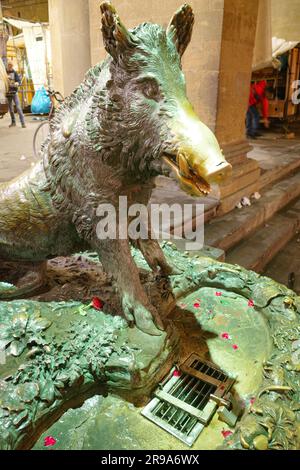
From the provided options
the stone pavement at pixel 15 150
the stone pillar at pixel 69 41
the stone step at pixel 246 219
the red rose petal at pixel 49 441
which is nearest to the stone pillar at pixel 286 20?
the stone step at pixel 246 219

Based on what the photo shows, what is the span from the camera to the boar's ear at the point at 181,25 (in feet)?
4.64

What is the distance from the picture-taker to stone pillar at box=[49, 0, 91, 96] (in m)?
4.25

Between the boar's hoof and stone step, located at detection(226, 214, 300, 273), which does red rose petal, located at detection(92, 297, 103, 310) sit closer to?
the boar's hoof

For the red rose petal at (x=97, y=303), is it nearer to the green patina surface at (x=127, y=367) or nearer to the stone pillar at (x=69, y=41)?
the green patina surface at (x=127, y=367)

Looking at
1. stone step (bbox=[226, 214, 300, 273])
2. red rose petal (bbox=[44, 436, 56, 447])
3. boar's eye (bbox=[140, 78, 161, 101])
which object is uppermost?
boar's eye (bbox=[140, 78, 161, 101])

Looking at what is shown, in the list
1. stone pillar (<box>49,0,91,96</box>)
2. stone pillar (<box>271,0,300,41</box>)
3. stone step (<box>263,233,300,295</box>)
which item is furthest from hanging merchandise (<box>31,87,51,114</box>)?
stone step (<box>263,233,300,295</box>)

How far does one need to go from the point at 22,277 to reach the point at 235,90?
2964mm

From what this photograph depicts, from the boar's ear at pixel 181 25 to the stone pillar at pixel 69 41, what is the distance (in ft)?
11.0

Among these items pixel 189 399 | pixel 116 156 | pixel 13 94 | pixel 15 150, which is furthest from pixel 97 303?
pixel 13 94

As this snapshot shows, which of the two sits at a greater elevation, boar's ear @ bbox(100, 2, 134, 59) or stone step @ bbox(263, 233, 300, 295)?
boar's ear @ bbox(100, 2, 134, 59)

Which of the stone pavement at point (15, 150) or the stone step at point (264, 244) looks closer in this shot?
the stone step at point (264, 244)

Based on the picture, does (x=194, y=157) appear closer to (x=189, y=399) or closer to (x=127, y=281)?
(x=127, y=281)

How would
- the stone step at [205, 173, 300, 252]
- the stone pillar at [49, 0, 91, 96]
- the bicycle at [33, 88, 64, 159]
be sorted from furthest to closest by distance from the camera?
1. the stone pillar at [49, 0, 91, 96]
2. the stone step at [205, 173, 300, 252]
3. the bicycle at [33, 88, 64, 159]
